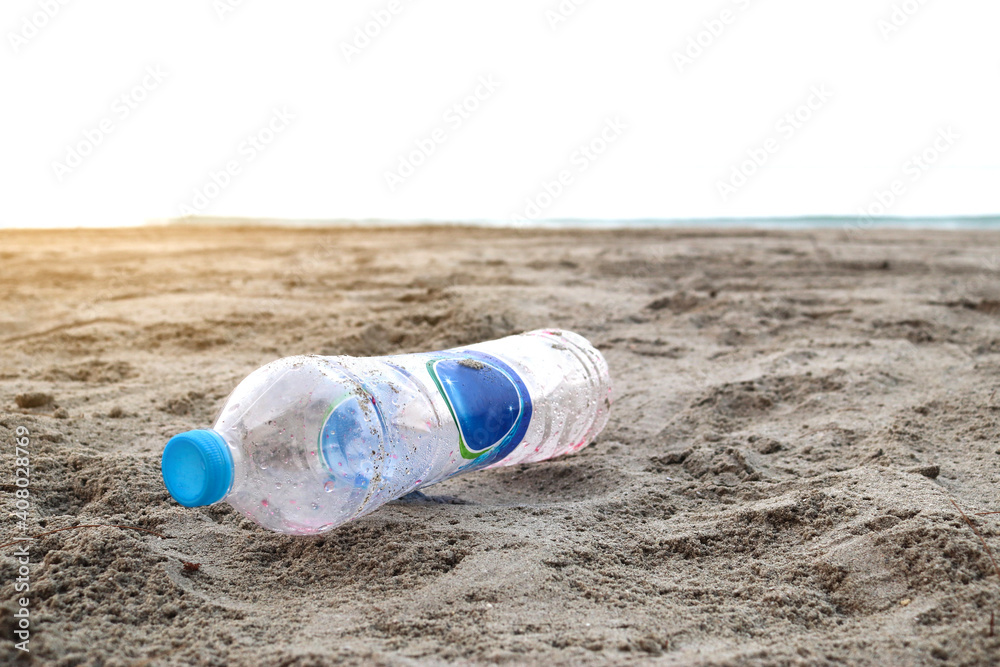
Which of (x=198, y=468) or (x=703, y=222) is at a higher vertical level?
(x=703, y=222)

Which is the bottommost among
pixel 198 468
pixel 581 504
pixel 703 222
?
pixel 581 504

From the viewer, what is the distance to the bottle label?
1.81 meters

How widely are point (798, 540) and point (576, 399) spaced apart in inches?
30.7

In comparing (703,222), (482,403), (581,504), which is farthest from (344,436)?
(703,222)

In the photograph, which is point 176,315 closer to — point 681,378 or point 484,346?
point 484,346

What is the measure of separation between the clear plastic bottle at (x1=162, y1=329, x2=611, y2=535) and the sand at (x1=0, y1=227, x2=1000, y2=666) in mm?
86

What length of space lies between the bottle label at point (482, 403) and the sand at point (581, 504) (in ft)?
0.41

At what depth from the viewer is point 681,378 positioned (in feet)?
8.89

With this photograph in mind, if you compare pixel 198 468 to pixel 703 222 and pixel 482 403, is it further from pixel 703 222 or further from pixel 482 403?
pixel 703 222

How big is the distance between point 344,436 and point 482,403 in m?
0.39

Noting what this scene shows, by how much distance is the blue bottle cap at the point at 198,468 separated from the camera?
1.39 meters

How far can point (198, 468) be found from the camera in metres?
1.40

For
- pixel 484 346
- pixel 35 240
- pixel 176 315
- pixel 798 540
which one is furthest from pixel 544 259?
pixel 35 240

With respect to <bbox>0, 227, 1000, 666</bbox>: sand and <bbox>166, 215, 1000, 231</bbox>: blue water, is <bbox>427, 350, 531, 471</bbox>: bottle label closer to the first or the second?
<bbox>0, 227, 1000, 666</bbox>: sand
